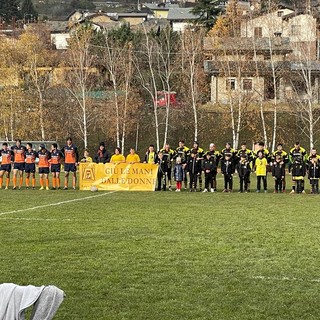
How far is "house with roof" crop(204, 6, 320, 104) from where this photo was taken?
63.2 m

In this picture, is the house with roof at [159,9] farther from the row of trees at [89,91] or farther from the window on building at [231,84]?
the window on building at [231,84]

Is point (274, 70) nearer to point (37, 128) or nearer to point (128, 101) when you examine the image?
point (128, 101)

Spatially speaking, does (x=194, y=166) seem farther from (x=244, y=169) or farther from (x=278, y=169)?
(x=278, y=169)

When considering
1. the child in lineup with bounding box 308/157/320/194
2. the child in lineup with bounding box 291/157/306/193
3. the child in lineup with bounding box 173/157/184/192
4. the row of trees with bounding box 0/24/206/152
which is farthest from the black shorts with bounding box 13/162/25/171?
the row of trees with bounding box 0/24/206/152

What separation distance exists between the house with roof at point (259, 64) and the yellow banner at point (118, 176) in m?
30.3

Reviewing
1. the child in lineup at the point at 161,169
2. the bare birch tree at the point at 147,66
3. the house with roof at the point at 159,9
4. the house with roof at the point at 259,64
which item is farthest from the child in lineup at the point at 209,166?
the house with roof at the point at 159,9

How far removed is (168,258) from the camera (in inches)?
562

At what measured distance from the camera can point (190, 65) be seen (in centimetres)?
6569

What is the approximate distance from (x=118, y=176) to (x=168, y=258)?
18.2 metres

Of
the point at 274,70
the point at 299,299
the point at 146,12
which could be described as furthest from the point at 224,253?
the point at 146,12

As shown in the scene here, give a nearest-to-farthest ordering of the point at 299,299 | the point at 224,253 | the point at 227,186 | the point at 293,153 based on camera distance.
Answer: the point at 299,299, the point at 224,253, the point at 293,153, the point at 227,186

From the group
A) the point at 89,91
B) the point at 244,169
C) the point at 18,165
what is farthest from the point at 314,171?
the point at 89,91

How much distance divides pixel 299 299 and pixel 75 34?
5830 cm

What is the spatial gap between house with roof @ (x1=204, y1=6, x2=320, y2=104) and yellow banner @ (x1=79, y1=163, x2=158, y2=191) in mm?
30311
